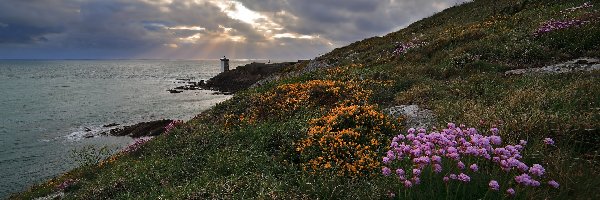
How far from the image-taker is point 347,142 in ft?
32.4

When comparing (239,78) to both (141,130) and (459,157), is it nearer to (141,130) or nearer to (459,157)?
(141,130)

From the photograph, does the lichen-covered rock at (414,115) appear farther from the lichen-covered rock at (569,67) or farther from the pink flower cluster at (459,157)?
the lichen-covered rock at (569,67)

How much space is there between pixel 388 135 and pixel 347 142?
1.22m

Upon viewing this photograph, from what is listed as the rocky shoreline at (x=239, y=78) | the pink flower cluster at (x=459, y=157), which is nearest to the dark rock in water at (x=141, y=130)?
the pink flower cluster at (x=459, y=157)

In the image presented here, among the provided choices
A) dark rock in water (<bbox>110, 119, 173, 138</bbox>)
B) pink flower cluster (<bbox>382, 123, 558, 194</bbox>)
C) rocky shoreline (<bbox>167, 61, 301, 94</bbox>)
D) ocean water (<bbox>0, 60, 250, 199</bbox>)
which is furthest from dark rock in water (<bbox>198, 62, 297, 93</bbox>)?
pink flower cluster (<bbox>382, 123, 558, 194</bbox>)

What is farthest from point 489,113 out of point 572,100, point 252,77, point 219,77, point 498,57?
point 219,77

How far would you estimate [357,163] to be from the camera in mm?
8602

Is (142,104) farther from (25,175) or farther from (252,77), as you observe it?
(25,175)

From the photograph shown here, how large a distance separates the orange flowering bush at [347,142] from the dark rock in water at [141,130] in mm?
29624

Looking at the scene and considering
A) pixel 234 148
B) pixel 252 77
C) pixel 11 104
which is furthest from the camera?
pixel 252 77

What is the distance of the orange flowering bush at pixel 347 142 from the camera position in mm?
8602

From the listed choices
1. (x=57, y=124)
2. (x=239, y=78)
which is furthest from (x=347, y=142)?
(x=239, y=78)

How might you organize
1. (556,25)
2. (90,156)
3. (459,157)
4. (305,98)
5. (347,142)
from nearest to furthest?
(459,157), (347,142), (305,98), (556,25), (90,156)

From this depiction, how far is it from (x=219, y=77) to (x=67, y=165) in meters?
68.3
